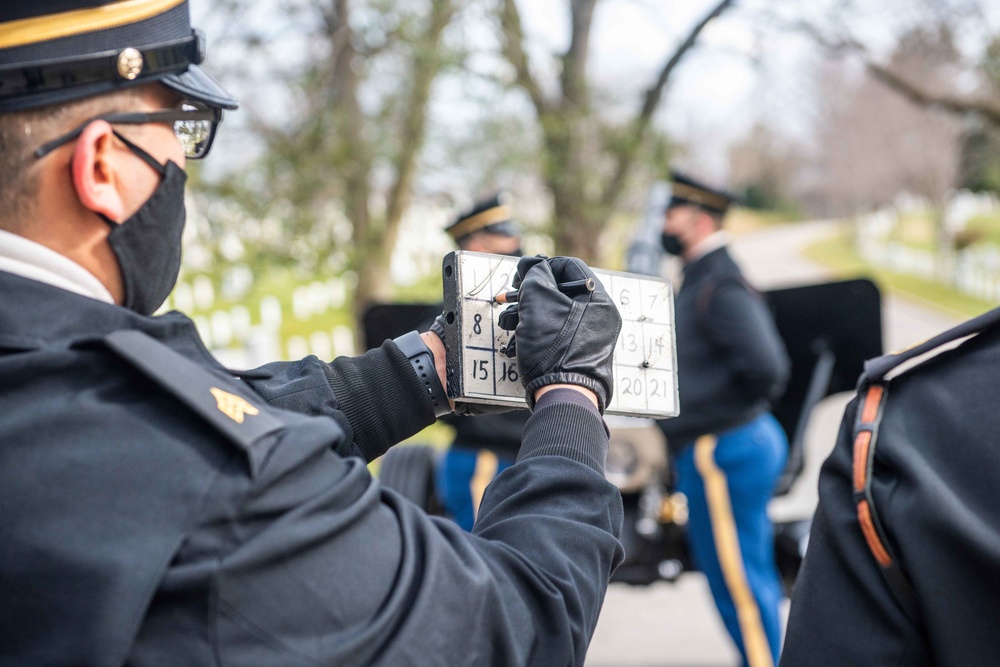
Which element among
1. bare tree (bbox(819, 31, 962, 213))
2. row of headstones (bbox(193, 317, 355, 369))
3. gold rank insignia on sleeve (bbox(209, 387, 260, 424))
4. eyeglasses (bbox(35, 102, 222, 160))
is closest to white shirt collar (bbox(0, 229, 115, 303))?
eyeglasses (bbox(35, 102, 222, 160))

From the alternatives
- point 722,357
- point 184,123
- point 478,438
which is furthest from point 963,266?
point 184,123

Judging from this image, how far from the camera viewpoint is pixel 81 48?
1.20m

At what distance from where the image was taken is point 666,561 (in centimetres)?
436

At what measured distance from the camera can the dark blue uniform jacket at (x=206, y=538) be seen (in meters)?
1.01

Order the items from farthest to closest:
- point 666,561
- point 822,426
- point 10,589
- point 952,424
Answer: point 822,426 < point 666,561 < point 952,424 < point 10,589

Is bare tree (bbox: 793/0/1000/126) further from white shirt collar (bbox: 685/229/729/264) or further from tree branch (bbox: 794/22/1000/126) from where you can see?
white shirt collar (bbox: 685/229/729/264)

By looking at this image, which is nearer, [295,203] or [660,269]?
[660,269]

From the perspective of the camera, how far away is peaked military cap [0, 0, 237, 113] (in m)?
1.16

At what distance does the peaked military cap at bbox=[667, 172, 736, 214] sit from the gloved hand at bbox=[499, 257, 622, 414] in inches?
120

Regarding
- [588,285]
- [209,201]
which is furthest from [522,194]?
[588,285]

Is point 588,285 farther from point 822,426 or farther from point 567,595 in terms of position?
point 822,426

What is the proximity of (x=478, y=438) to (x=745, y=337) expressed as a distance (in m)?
1.24

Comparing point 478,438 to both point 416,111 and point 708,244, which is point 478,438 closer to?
point 708,244

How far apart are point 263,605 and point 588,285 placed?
0.77 m
